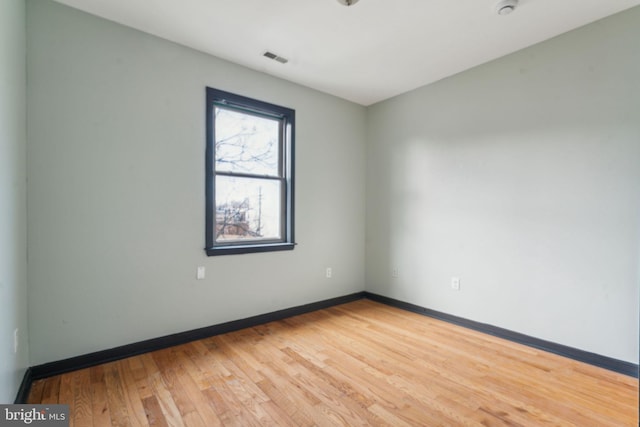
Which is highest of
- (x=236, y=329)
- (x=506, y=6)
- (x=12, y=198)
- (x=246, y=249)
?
(x=506, y=6)

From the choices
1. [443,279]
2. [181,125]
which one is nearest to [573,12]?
[443,279]

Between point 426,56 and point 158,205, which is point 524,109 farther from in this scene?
point 158,205

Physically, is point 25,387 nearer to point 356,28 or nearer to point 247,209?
point 247,209

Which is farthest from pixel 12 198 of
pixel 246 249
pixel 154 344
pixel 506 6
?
pixel 506 6

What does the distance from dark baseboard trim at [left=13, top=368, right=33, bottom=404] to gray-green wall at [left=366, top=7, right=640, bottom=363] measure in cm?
342

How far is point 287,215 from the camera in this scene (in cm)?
351

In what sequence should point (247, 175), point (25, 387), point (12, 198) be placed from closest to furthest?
point (12, 198), point (25, 387), point (247, 175)

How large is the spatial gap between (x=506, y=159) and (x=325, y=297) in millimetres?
2501

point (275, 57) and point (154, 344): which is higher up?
point (275, 57)

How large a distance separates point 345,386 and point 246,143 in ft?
8.04

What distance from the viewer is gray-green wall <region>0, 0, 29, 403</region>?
1543 millimetres

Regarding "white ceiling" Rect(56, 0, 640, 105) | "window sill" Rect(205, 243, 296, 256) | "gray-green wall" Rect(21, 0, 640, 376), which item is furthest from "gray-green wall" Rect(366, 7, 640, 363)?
"window sill" Rect(205, 243, 296, 256)

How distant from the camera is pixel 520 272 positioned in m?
2.77

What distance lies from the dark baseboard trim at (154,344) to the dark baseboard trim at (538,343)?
4.39ft
